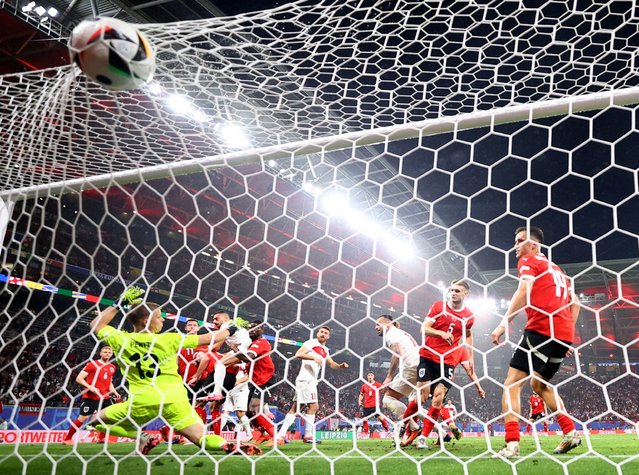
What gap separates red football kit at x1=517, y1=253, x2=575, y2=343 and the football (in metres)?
2.63

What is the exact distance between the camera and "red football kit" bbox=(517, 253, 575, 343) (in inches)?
132

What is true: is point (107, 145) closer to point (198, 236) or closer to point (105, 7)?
point (105, 7)

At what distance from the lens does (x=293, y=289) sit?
21406 millimetres

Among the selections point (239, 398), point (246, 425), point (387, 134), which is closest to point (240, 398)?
point (239, 398)

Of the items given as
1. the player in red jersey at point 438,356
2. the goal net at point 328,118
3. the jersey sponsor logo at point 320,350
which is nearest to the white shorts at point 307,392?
the jersey sponsor logo at point 320,350

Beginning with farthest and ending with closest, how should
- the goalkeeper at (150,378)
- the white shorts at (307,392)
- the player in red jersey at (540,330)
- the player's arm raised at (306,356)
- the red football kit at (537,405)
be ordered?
the red football kit at (537,405) → the white shorts at (307,392) → the player's arm raised at (306,356) → the goalkeeper at (150,378) → the player in red jersey at (540,330)

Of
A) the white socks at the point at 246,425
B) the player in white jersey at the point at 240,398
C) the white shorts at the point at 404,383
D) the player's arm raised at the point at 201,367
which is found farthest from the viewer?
the player in white jersey at the point at 240,398

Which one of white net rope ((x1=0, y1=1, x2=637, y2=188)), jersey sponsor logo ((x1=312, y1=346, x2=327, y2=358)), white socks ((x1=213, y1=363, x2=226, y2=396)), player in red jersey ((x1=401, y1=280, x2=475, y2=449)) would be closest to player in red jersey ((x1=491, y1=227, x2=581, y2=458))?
player in red jersey ((x1=401, y1=280, x2=475, y2=449))

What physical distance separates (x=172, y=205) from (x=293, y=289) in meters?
6.40

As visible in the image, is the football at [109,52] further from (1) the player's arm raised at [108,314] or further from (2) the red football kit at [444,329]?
(2) the red football kit at [444,329]

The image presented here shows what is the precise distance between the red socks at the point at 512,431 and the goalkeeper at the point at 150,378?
1.64 m

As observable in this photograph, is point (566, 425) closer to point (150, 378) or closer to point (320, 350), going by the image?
point (150, 378)

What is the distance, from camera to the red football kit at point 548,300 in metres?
3.35

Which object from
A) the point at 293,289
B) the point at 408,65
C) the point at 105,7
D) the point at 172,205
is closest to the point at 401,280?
the point at 293,289
